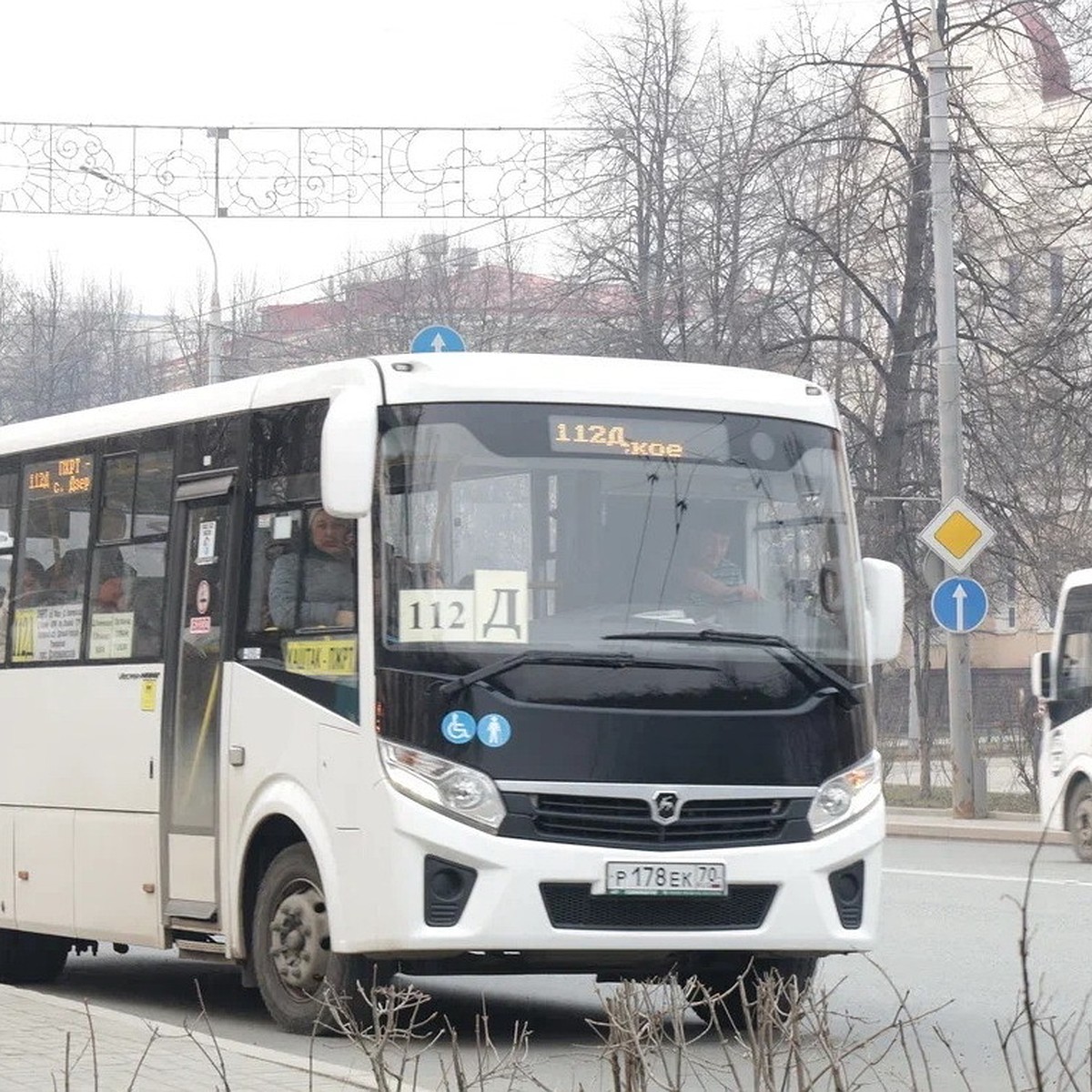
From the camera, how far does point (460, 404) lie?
9875mm

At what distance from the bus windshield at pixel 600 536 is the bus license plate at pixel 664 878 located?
81cm

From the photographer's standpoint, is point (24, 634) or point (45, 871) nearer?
point (45, 871)

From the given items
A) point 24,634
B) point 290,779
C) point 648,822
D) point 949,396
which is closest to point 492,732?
point 648,822

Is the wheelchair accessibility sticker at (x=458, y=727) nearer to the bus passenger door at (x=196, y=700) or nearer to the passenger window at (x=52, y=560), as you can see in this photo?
the bus passenger door at (x=196, y=700)

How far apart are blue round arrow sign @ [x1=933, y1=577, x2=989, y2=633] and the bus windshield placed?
15198 millimetres

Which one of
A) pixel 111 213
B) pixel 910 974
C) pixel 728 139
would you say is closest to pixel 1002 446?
pixel 728 139

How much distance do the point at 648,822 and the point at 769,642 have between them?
89 centimetres

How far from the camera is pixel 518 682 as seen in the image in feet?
31.2

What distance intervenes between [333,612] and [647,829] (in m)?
1.47

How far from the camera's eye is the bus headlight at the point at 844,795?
9828 mm

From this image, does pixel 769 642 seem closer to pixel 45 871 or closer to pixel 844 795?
pixel 844 795

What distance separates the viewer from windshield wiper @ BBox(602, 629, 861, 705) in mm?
9742

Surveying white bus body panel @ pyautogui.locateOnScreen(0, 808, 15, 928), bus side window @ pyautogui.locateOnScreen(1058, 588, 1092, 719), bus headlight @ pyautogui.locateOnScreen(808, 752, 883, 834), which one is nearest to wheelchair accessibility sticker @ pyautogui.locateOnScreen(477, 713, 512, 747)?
bus headlight @ pyautogui.locateOnScreen(808, 752, 883, 834)

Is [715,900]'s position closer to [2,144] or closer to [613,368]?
[613,368]
